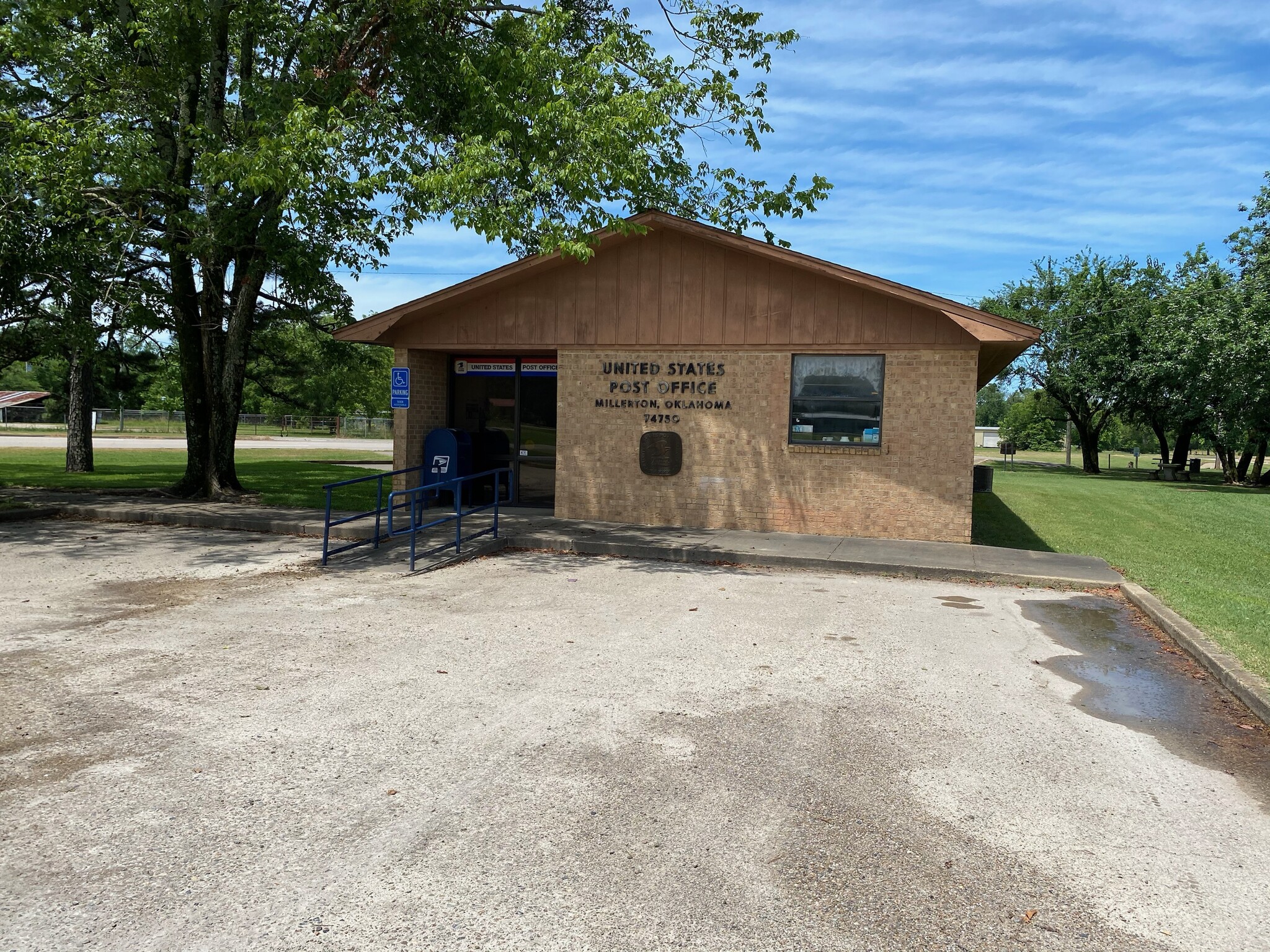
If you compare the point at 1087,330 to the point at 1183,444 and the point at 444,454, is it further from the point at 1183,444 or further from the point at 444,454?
the point at 444,454

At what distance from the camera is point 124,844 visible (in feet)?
12.0

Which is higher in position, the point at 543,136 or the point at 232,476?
the point at 543,136

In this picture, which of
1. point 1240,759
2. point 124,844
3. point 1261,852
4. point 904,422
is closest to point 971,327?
point 904,422

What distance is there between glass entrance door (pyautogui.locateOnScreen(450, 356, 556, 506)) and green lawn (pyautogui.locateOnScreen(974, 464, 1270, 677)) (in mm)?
7042

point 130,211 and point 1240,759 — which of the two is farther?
point 130,211

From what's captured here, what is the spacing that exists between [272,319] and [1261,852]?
18.1 m

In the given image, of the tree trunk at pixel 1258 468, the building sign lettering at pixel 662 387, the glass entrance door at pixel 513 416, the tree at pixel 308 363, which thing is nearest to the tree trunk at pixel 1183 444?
the tree trunk at pixel 1258 468

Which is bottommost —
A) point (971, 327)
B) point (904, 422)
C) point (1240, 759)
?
point (1240, 759)

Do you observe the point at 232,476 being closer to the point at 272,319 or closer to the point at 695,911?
the point at 272,319

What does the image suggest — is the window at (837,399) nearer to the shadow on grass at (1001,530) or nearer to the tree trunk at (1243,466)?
the shadow on grass at (1001,530)

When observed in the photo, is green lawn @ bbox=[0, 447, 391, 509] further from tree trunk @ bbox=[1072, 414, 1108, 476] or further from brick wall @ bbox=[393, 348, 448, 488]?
tree trunk @ bbox=[1072, 414, 1108, 476]

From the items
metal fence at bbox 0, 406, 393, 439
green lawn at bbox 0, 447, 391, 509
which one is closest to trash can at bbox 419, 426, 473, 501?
green lawn at bbox 0, 447, 391, 509

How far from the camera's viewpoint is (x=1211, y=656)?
268 inches

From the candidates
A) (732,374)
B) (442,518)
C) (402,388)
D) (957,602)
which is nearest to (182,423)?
(402,388)
